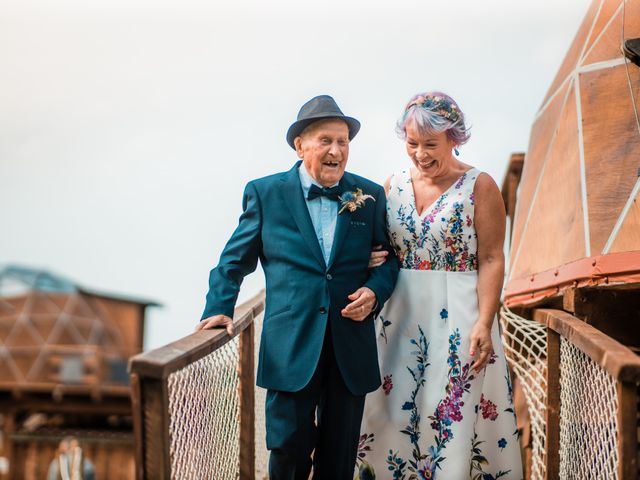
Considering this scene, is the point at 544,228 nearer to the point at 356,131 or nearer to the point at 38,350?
the point at 356,131

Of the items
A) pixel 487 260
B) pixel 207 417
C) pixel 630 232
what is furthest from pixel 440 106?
pixel 207 417

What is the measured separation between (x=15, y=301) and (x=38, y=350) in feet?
8.30

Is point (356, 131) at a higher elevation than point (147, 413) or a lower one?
higher

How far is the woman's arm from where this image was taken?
4.26m

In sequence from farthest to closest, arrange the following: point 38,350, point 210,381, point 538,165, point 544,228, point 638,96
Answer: point 38,350
point 538,165
point 544,228
point 638,96
point 210,381

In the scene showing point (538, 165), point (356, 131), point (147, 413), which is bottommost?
point (147, 413)

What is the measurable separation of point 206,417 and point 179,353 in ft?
2.56

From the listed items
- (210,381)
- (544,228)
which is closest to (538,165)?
(544,228)

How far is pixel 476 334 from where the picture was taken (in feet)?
13.9

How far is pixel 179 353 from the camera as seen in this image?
3176mm

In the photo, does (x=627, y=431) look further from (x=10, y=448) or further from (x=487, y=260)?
(x=10, y=448)

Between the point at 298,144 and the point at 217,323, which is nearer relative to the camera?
the point at 217,323

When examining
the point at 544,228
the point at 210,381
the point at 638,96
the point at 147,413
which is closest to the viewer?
the point at 147,413

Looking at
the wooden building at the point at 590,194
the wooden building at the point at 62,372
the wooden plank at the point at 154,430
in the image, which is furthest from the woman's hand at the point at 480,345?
the wooden building at the point at 62,372
